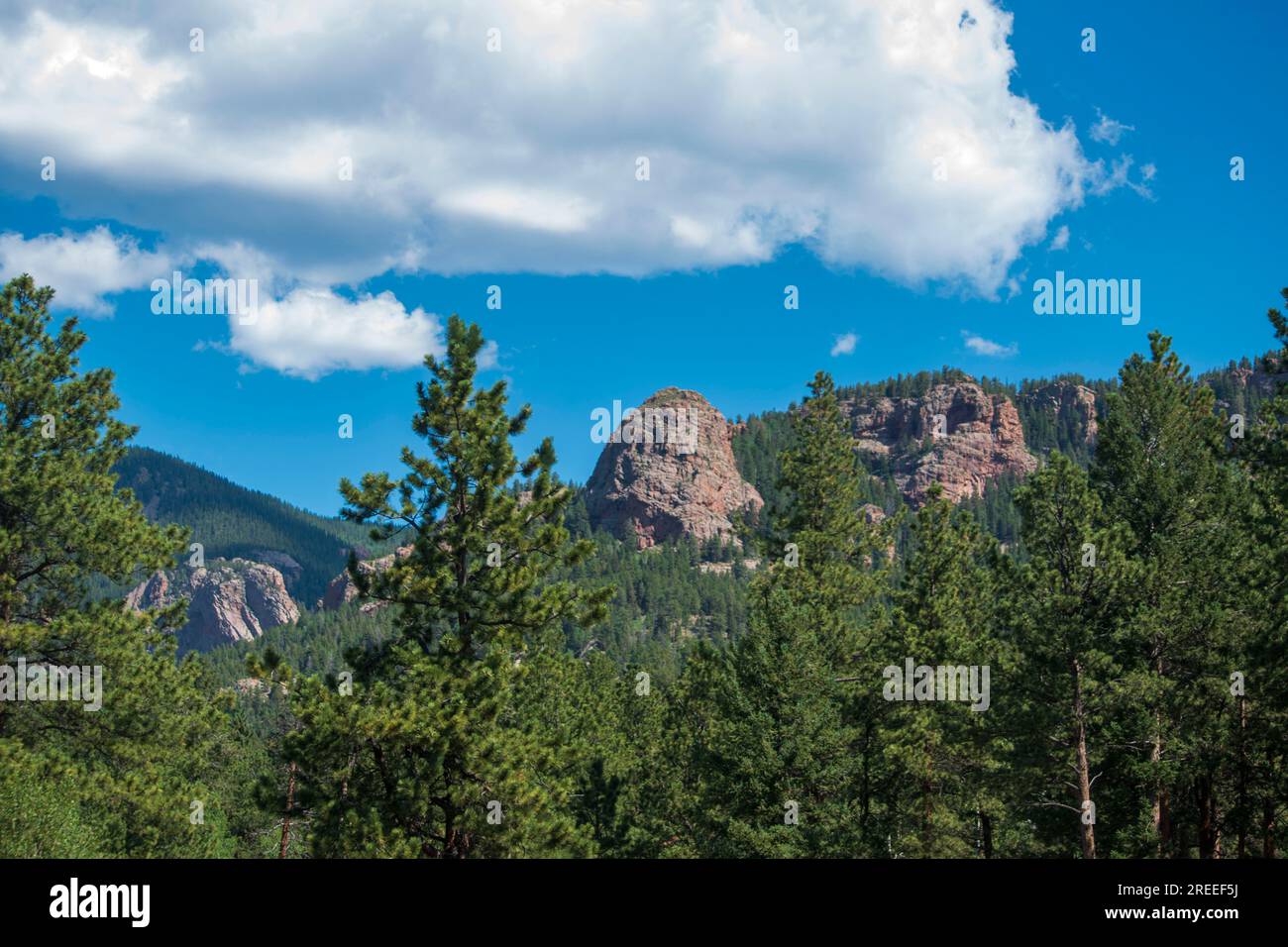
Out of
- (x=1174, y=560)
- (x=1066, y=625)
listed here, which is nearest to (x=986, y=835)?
(x=1066, y=625)

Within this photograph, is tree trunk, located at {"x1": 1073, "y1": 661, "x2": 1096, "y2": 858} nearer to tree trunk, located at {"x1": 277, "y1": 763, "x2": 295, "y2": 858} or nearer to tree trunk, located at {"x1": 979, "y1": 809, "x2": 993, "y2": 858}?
tree trunk, located at {"x1": 979, "y1": 809, "x2": 993, "y2": 858}

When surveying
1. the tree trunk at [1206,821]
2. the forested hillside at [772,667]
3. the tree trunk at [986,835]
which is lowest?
the tree trunk at [986,835]

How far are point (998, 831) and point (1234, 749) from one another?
29.5 ft

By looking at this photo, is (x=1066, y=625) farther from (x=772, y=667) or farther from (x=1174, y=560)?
(x=772, y=667)

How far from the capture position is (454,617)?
18531 millimetres

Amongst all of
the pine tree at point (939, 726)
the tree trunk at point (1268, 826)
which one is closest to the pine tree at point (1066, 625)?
the pine tree at point (939, 726)

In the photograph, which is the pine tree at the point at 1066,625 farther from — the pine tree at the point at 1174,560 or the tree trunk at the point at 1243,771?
the tree trunk at the point at 1243,771

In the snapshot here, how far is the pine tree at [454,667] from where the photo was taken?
53.6 ft

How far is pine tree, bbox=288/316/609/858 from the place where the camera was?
16328 millimetres

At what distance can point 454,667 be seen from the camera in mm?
17625

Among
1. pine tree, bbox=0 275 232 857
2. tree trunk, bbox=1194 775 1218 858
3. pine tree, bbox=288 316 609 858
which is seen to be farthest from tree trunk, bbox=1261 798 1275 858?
pine tree, bbox=0 275 232 857
